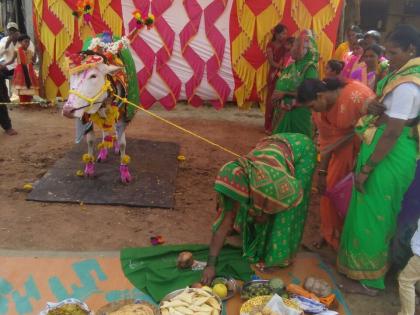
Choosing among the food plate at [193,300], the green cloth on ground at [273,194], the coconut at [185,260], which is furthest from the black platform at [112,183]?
the food plate at [193,300]

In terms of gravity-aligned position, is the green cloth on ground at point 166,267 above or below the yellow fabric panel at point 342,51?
below

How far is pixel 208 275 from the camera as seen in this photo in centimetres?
311

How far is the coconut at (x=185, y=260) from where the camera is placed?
335 cm

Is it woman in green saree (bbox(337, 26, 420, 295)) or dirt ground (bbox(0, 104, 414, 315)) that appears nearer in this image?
woman in green saree (bbox(337, 26, 420, 295))

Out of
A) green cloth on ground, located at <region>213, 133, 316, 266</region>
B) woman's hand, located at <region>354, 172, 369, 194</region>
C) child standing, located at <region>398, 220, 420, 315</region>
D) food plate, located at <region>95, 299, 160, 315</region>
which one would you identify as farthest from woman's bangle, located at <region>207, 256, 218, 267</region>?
child standing, located at <region>398, 220, 420, 315</region>

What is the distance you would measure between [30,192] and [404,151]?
369 cm

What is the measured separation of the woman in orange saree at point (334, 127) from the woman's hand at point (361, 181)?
51cm

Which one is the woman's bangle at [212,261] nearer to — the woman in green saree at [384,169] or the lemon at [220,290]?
the lemon at [220,290]

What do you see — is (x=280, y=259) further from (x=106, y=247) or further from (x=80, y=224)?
(x=80, y=224)

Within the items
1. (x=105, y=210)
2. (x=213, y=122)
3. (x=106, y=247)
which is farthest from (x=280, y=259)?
(x=213, y=122)

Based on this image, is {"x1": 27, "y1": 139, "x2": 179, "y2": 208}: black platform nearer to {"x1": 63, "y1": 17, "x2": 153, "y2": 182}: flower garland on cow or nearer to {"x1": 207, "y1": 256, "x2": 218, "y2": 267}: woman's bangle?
{"x1": 63, "y1": 17, "x2": 153, "y2": 182}: flower garland on cow

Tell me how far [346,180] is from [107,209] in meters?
2.37

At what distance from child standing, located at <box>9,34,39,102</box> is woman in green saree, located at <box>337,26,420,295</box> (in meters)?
6.32

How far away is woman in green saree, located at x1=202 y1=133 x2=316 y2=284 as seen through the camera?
2.95 meters
